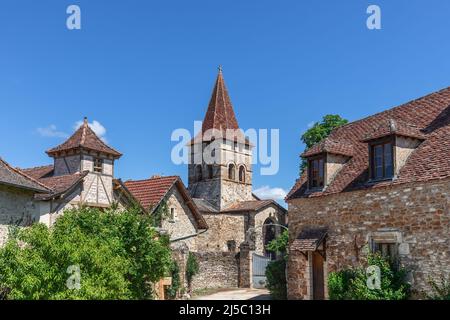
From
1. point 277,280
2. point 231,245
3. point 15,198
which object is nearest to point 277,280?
point 277,280

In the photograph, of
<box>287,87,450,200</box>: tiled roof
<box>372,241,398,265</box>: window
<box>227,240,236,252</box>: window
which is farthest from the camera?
<box>227,240,236,252</box>: window

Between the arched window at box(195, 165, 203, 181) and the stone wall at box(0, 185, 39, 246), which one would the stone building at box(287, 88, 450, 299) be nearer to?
the stone wall at box(0, 185, 39, 246)

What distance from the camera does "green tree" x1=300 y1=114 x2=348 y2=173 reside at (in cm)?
2828

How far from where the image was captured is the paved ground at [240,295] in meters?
21.9

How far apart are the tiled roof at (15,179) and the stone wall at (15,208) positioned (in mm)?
A: 424

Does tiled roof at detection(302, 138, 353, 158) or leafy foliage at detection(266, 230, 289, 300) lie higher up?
tiled roof at detection(302, 138, 353, 158)

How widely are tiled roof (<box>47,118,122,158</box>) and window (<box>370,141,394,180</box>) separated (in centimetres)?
1149

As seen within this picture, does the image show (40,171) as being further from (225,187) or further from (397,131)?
(225,187)

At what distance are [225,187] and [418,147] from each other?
95.5ft

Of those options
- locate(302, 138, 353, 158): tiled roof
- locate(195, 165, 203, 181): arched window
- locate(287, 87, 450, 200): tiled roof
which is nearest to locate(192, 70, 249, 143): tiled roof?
locate(195, 165, 203, 181): arched window

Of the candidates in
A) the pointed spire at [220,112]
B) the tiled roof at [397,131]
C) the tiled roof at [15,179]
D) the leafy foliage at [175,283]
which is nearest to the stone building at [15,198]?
the tiled roof at [15,179]

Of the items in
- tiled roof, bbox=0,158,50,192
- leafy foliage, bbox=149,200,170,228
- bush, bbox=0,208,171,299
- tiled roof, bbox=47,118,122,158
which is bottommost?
bush, bbox=0,208,171,299

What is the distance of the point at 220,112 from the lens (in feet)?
148

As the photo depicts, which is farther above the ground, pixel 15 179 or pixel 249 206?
pixel 15 179
